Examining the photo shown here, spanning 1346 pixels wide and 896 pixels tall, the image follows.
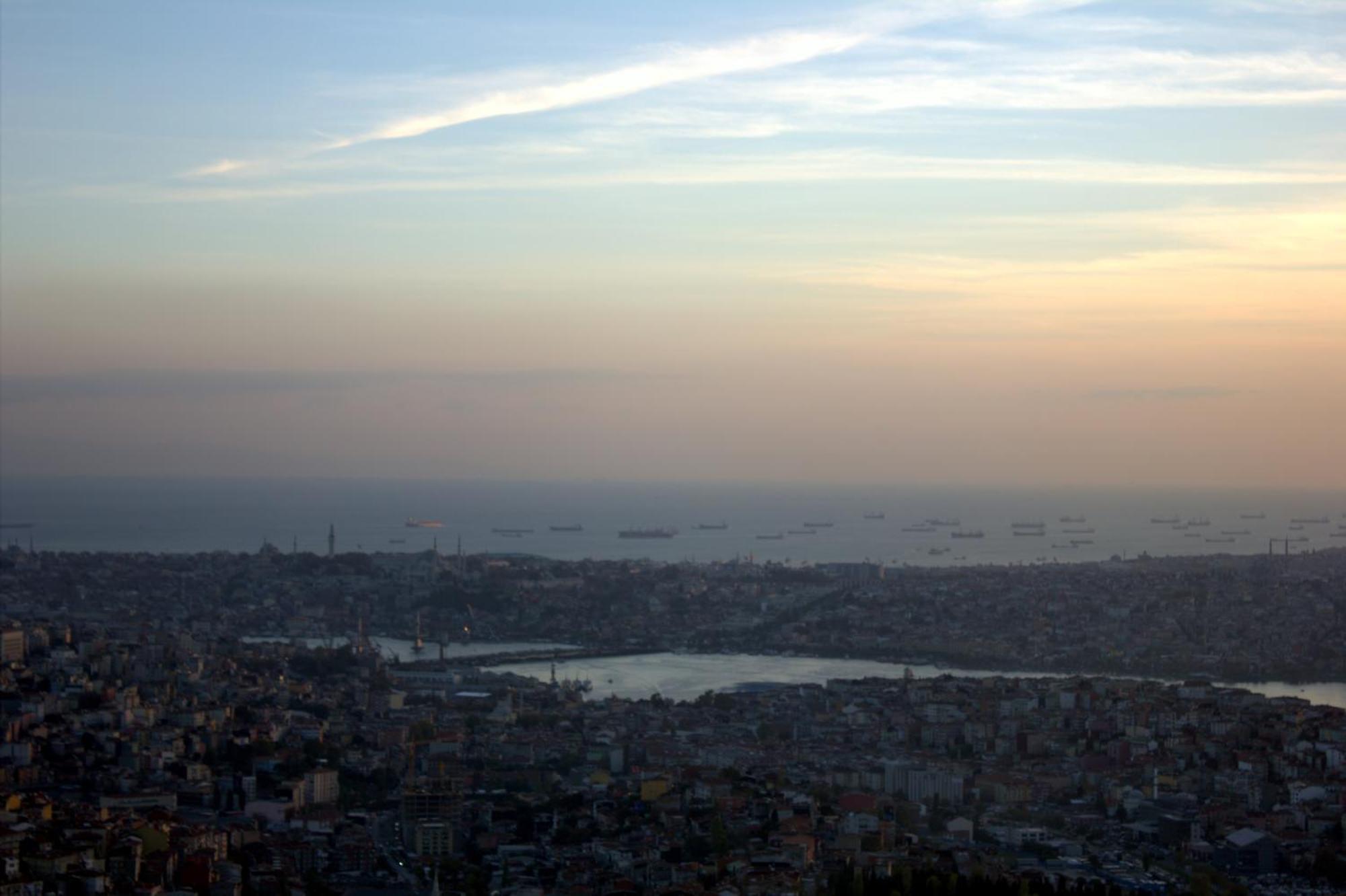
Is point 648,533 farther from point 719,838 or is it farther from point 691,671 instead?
point 719,838

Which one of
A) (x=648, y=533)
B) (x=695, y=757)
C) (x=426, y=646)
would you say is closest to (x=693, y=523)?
(x=648, y=533)

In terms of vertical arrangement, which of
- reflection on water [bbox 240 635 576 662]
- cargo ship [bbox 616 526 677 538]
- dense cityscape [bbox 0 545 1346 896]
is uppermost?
cargo ship [bbox 616 526 677 538]

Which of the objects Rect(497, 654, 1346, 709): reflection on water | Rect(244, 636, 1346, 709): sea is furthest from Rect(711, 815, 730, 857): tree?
Rect(497, 654, 1346, 709): reflection on water

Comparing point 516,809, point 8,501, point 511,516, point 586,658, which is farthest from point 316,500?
point 516,809

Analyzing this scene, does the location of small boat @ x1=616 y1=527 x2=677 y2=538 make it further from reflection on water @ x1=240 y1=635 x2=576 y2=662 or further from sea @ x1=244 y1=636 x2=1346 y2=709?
sea @ x1=244 y1=636 x2=1346 y2=709

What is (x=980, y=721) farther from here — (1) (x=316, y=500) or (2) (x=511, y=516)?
(1) (x=316, y=500)

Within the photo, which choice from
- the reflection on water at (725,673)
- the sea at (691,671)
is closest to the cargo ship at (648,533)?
the sea at (691,671)

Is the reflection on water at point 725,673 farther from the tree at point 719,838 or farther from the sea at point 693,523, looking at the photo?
the sea at point 693,523
